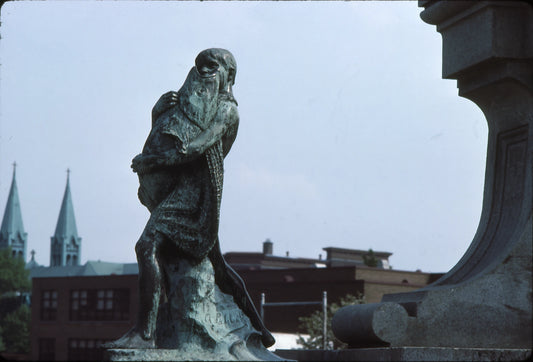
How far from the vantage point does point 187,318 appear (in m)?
7.29

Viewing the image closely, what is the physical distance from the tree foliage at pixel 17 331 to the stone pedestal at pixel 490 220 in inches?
4130

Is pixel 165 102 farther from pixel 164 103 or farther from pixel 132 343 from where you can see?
pixel 132 343

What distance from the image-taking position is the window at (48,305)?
3204 inches

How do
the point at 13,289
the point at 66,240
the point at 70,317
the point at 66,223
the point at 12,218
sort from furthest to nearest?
the point at 66,223, the point at 12,218, the point at 66,240, the point at 13,289, the point at 70,317

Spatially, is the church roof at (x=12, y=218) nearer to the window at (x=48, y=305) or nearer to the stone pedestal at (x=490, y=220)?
the window at (x=48, y=305)

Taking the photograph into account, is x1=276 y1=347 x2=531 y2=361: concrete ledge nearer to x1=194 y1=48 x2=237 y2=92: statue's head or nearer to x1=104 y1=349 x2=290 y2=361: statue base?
x1=104 y1=349 x2=290 y2=361: statue base

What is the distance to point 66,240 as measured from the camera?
18138 centimetres

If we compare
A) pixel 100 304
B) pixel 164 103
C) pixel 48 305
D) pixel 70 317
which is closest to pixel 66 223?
pixel 48 305

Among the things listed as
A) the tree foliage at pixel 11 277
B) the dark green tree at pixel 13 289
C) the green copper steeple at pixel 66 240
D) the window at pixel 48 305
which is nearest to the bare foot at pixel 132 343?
the window at pixel 48 305

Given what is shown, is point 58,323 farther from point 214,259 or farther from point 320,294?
point 214,259

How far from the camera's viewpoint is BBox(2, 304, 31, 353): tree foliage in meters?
109

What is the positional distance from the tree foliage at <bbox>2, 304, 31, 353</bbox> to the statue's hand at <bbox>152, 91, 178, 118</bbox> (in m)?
105

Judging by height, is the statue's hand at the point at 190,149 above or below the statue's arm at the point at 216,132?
below

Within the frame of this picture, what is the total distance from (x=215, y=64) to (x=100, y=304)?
234 feet
